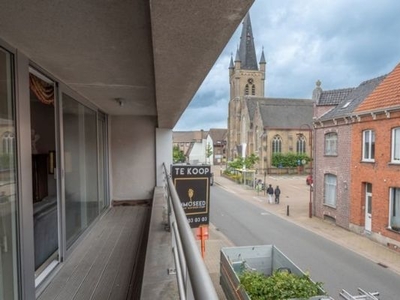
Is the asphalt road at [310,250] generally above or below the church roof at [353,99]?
below

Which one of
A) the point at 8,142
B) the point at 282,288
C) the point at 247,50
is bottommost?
the point at 282,288

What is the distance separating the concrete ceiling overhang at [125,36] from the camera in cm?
135

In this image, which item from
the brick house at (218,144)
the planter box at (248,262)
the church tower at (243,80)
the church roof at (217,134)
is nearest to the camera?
the planter box at (248,262)

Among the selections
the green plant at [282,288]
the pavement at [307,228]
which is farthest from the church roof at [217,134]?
the green plant at [282,288]

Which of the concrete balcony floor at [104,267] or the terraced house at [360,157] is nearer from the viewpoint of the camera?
the concrete balcony floor at [104,267]

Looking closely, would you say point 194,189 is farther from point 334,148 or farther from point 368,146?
point 334,148

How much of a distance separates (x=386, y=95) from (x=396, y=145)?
78.6 inches

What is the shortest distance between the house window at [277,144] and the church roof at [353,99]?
72.3ft

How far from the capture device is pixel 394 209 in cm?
1020

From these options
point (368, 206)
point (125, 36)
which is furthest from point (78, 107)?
point (368, 206)

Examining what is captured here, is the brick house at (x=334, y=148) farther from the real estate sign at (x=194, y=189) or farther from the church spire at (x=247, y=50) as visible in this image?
the church spire at (x=247, y=50)

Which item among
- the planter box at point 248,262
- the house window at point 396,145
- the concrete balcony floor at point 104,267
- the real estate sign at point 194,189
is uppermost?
the house window at point 396,145

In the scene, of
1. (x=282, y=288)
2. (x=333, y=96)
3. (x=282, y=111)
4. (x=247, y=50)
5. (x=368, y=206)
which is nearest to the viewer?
(x=282, y=288)

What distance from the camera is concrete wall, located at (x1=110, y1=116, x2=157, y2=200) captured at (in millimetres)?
6730
